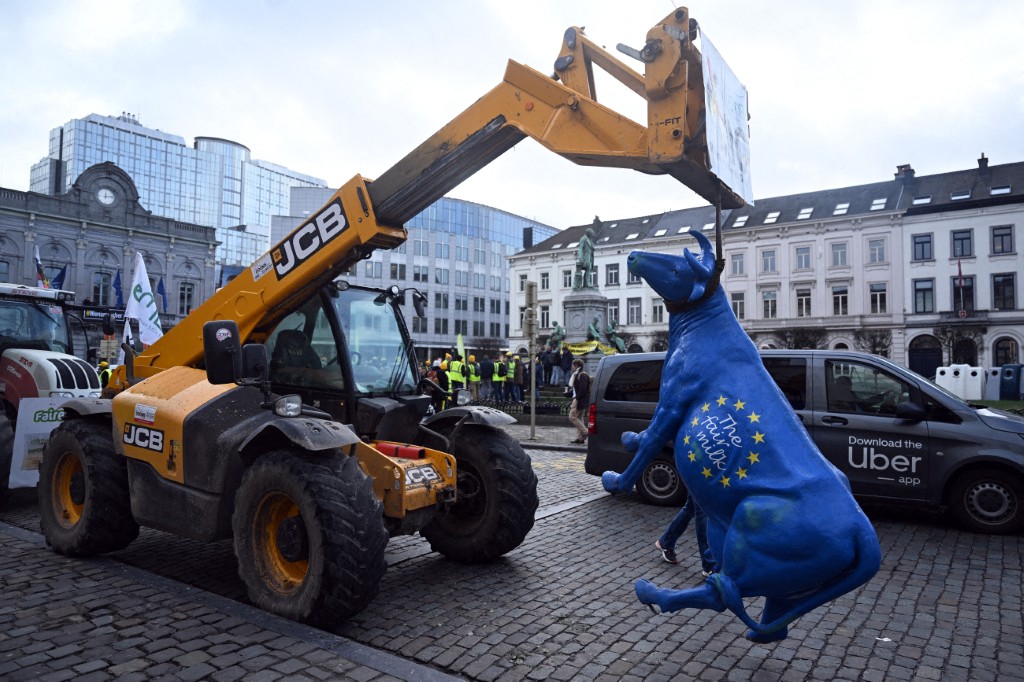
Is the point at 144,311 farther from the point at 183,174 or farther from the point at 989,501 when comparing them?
the point at 183,174

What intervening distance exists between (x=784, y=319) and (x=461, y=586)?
5262 centimetres

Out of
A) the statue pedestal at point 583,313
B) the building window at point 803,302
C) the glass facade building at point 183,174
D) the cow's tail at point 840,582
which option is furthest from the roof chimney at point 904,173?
the glass facade building at point 183,174

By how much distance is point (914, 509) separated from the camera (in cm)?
783

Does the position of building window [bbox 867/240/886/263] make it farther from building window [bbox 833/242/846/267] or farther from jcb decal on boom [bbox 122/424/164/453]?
jcb decal on boom [bbox 122/424/164/453]

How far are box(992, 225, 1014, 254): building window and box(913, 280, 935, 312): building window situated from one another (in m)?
4.31

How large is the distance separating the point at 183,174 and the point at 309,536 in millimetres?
102245

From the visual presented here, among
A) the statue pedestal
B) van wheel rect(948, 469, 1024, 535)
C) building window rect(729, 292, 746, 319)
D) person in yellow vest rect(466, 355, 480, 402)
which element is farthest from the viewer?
building window rect(729, 292, 746, 319)

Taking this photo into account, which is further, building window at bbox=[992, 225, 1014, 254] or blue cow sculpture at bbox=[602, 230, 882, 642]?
building window at bbox=[992, 225, 1014, 254]

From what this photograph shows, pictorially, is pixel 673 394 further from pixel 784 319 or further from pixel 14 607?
pixel 784 319

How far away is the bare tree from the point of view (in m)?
45.9

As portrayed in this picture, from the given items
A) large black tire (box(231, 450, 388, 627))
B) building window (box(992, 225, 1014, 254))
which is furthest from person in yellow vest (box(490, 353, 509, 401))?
building window (box(992, 225, 1014, 254))

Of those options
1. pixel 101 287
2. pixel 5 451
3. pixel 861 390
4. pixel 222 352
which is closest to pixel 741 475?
pixel 222 352

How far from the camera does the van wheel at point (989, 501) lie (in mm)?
6852

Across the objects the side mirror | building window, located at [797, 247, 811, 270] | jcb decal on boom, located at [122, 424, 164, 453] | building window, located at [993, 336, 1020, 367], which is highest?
building window, located at [797, 247, 811, 270]
